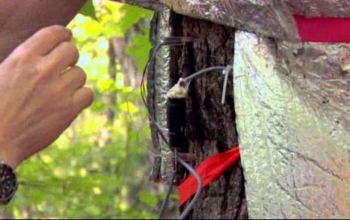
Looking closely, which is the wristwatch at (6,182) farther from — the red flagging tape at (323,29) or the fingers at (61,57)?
the red flagging tape at (323,29)

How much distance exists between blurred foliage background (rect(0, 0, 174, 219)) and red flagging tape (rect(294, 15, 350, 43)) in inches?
16.9

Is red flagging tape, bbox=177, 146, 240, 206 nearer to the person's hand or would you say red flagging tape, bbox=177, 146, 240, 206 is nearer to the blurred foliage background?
the blurred foliage background

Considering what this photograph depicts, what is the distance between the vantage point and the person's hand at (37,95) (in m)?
1.36

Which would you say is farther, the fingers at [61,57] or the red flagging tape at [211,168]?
the red flagging tape at [211,168]

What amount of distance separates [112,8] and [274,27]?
1.77 metres

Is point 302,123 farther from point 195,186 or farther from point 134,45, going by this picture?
point 134,45

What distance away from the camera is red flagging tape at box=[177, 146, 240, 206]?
5.94 ft

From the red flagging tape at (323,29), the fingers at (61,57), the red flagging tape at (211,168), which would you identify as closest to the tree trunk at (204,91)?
the red flagging tape at (211,168)

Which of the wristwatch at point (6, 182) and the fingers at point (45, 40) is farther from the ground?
the fingers at point (45, 40)

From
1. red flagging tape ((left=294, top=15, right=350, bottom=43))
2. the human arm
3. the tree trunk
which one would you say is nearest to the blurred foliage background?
the human arm

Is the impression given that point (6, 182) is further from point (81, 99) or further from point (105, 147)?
point (105, 147)

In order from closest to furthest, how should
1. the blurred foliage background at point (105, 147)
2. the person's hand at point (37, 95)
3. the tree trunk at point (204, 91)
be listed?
the person's hand at point (37, 95) → the tree trunk at point (204, 91) → the blurred foliage background at point (105, 147)

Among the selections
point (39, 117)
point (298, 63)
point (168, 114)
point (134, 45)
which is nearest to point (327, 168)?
point (298, 63)

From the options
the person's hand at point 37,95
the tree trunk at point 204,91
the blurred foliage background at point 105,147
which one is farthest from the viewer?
the blurred foliage background at point 105,147
